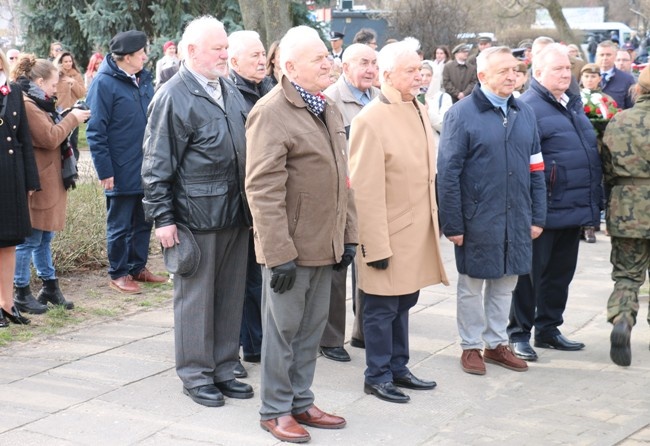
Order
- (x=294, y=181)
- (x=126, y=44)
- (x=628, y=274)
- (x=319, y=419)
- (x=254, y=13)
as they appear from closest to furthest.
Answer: (x=294, y=181)
(x=319, y=419)
(x=628, y=274)
(x=126, y=44)
(x=254, y=13)

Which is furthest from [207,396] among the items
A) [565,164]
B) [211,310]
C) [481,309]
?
[565,164]

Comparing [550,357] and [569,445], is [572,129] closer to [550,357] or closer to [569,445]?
[550,357]

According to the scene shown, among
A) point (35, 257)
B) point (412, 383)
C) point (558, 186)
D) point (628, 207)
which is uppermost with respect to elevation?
point (558, 186)

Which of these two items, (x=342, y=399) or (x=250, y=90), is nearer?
(x=342, y=399)

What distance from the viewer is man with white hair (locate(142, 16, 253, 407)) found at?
17.5 ft

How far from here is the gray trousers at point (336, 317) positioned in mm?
6461

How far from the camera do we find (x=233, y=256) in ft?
18.5

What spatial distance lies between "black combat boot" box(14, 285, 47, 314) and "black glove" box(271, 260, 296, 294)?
3050 mm

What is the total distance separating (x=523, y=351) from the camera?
660 centimetres

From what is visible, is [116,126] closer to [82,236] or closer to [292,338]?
[82,236]

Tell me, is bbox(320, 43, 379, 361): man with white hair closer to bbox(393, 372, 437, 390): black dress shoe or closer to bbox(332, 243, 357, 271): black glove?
bbox(393, 372, 437, 390): black dress shoe

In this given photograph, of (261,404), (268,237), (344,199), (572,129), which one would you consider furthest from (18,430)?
(572,129)

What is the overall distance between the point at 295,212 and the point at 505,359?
2155 mm

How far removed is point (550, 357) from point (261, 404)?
7.55ft
